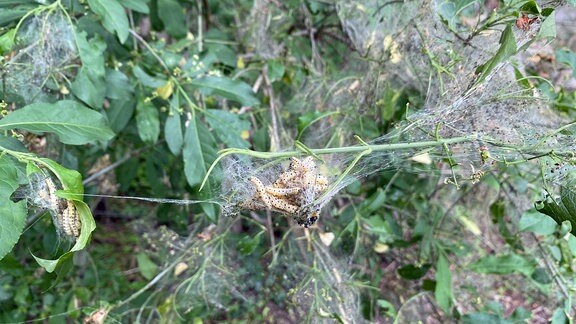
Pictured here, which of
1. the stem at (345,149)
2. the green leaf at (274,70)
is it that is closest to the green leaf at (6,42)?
the stem at (345,149)

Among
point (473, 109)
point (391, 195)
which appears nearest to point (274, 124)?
point (391, 195)

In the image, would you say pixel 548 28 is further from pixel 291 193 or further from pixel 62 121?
pixel 62 121

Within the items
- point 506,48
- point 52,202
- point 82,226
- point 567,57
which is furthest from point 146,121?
point 567,57

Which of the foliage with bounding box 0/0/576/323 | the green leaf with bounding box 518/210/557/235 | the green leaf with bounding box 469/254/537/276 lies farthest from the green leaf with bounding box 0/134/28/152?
the green leaf with bounding box 469/254/537/276

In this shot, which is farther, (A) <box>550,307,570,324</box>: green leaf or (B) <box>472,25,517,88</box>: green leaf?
(A) <box>550,307,570,324</box>: green leaf

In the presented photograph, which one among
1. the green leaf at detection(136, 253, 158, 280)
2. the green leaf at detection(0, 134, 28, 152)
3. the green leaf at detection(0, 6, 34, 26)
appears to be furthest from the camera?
the green leaf at detection(136, 253, 158, 280)

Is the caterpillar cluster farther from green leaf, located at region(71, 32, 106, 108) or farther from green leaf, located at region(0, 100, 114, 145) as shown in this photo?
green leaf, located at region(71, 32, 106, 108)

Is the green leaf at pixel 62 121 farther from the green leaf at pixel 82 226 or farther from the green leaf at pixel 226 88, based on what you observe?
the green leaf at pixel 226 88
